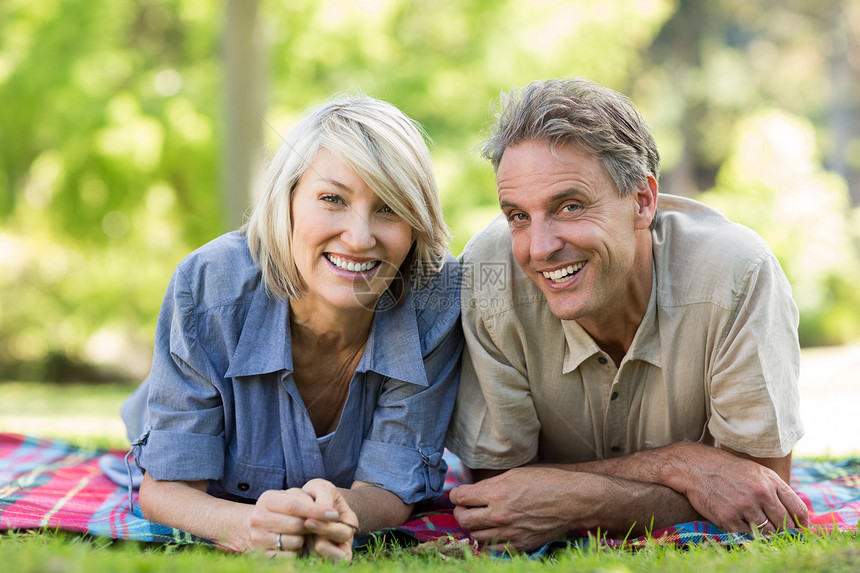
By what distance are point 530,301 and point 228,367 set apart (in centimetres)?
120

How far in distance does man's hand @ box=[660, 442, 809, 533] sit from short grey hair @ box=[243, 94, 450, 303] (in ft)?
4.05

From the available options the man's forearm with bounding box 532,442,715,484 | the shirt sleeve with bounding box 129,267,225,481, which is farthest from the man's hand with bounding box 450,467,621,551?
the shirt sleeve with bounding box 129,267,225,481

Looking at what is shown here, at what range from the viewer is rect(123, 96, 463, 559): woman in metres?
2.98

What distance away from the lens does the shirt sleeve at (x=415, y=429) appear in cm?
313

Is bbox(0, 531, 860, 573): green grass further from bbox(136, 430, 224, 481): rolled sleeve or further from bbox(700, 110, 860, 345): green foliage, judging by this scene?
bbox(700, 110, 860, 345): green foliage

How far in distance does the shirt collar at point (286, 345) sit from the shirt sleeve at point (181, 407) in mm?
127

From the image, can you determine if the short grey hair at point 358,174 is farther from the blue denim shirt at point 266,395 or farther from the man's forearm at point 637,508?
the man's forearm at point 637,508

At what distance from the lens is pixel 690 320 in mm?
3100

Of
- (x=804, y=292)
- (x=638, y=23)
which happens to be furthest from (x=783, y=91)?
(x=638, y=23)

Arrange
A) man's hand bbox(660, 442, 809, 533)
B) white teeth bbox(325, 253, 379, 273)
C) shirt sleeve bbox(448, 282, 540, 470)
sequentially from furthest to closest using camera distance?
shirt sleeve bbox(448, 282, 540, 470) < white teeth bbox(325, 253, 379, 273) < man's hand bbox(660, 442, 809, 533)

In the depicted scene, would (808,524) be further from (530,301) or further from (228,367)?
(228,367)

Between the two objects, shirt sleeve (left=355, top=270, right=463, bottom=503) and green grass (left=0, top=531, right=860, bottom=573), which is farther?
shirt sleeve (left=355, top=270, right=463, bottom=503)

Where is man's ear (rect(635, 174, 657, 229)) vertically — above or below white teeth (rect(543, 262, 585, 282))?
above

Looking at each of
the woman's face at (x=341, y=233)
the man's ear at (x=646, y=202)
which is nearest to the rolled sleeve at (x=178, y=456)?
the woman's face at (x=341, y=233)
